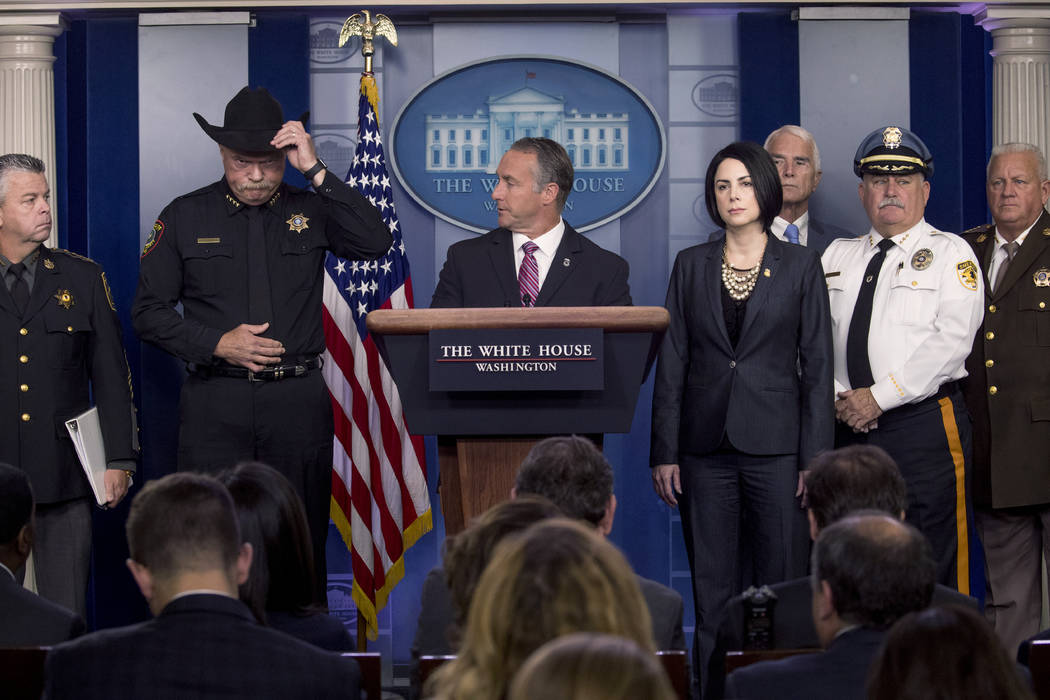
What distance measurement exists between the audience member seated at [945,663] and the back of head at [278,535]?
4.85ft

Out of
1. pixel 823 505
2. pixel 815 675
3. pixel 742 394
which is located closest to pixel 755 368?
pixel 742 394

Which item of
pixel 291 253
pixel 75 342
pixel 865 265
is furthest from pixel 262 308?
pixel 865 265

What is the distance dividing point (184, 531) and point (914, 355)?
2.77 metres

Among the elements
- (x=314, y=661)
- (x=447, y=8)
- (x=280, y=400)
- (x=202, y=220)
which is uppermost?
(x=447, y=8)

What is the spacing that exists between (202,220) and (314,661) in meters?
2.75

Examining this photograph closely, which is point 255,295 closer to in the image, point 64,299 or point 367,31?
point 64,299

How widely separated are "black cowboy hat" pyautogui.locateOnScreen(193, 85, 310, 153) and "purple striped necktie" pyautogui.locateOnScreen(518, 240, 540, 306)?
40.2 inches

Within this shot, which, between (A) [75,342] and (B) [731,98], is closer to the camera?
(A) [75,342]

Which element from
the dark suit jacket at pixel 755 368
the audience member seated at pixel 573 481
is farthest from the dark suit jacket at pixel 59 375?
the audience member seated at pixel 573 481

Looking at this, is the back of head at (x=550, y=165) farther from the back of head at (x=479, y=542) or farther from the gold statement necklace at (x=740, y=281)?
the back of head at (x=479, y=542)

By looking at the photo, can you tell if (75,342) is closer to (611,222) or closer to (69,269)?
(69,269)

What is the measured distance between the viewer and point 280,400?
4.48 meters

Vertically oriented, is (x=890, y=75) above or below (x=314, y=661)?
above

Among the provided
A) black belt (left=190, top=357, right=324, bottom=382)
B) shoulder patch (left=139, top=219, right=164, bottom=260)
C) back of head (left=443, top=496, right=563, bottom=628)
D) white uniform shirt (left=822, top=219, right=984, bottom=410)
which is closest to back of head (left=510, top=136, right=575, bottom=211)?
white uniform shirt (left=822, top=219, right=984, bottom=410)
